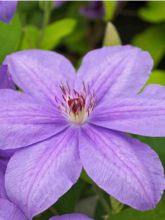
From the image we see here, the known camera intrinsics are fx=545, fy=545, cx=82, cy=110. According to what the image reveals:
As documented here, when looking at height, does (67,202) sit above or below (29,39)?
below

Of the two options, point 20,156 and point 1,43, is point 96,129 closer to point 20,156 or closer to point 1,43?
point 20,156

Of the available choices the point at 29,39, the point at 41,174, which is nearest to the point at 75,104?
the point at 41,174

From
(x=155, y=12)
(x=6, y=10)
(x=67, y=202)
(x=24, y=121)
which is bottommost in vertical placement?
(x=67, y=202)

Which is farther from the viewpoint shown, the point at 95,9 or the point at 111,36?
the point at 95,9

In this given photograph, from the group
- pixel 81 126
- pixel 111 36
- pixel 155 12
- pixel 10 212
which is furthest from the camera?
pixel 155 12

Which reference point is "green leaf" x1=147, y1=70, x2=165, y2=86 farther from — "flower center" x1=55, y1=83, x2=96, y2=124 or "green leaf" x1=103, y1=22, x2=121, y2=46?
"flower center" x1=55, y1=83, x2=96, y2=124

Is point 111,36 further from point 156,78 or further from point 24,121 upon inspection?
point 24,121

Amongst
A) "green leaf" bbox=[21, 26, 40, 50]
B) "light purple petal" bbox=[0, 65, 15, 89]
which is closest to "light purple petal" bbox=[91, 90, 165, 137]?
"light purple petal" bbox=[0, 65, 15, 89]
